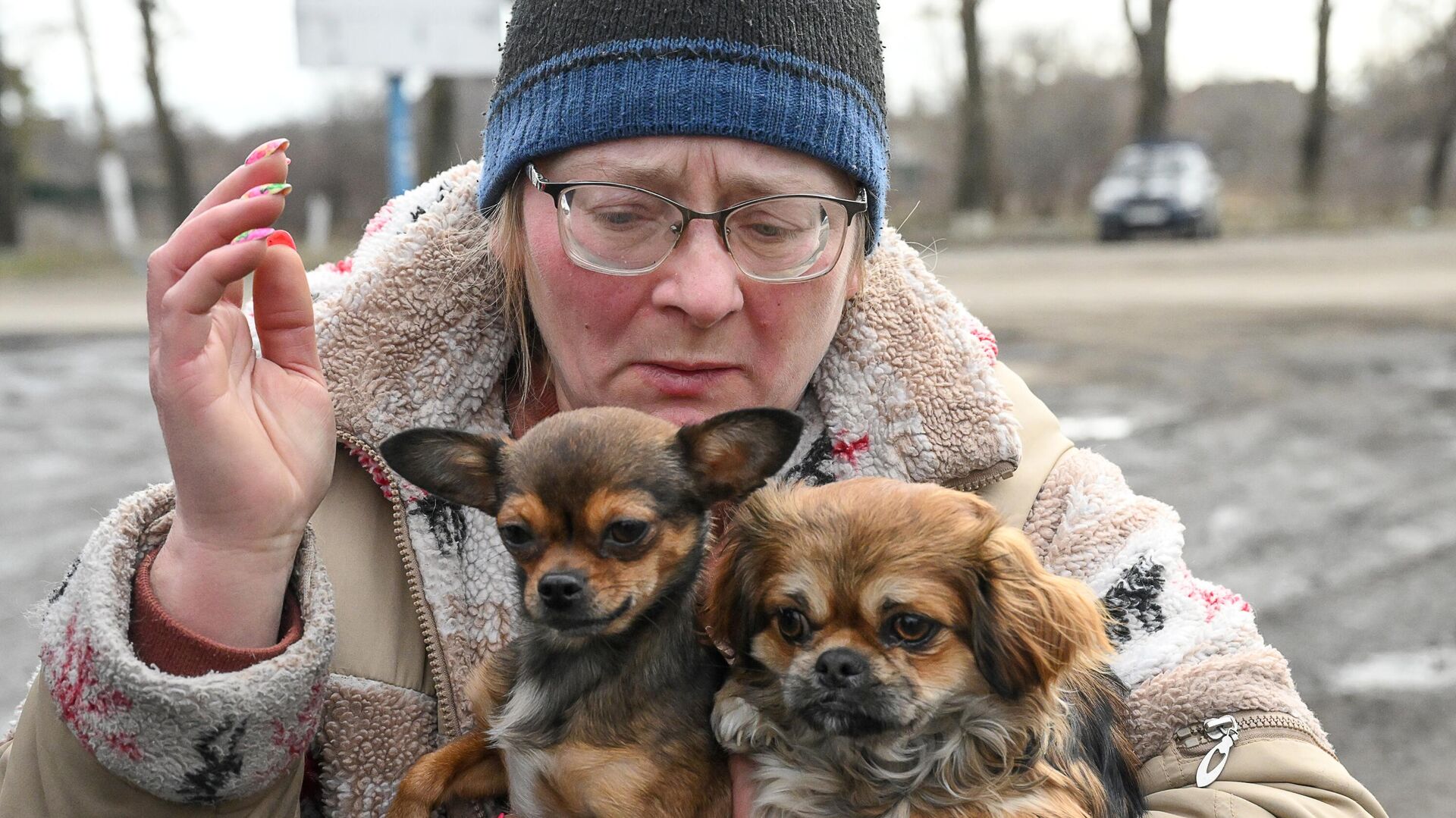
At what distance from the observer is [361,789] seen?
2.22m

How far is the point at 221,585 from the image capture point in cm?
190

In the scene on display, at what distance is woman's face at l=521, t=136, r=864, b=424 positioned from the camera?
7.35ft

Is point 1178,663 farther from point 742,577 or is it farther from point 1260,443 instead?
point 1260,443

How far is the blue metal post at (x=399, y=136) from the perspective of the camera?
6.82 metres

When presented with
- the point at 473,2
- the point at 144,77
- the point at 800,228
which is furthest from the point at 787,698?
the point at 144,77

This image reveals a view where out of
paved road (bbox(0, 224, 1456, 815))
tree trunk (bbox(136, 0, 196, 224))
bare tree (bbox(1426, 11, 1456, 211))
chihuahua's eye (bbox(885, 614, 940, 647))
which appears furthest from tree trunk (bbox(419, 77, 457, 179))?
bare tree (bbox(1426, 11, 1456, 211))

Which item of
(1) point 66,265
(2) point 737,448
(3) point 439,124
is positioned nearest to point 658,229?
(2) point 737,448

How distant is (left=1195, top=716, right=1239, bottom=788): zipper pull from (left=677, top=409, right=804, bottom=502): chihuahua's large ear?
2.69 feet

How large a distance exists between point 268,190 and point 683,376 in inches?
30.6

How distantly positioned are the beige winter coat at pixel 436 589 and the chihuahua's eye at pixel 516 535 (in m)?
0.30

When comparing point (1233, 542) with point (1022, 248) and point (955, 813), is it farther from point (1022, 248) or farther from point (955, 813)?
point (1022, 248)

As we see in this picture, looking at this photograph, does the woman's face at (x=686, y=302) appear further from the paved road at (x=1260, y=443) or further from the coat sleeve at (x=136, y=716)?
the paved road at (x=1260, y=443)

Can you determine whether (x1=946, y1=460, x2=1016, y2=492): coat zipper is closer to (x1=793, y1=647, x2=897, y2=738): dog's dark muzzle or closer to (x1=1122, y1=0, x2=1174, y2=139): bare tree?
(x1=793, y1=647, x2=897, y2=738): dog's dark muzzle

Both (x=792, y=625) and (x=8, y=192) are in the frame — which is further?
(x=8, y=192)
